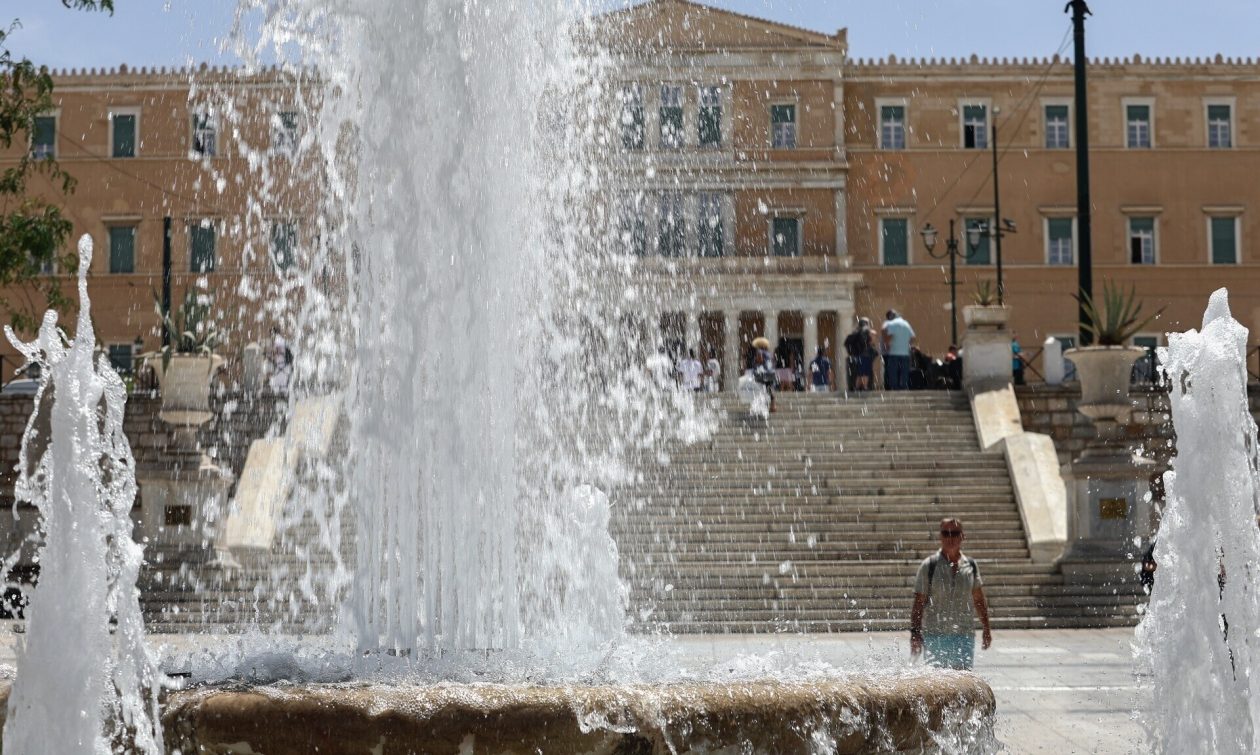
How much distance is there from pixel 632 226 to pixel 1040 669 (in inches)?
1140

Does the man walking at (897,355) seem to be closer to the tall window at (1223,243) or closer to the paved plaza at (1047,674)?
the paved plaza at (1047,674)

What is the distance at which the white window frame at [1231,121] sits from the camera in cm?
4309

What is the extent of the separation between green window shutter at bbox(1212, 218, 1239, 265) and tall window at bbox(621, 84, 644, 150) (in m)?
16.5

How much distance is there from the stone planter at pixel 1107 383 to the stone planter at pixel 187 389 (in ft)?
30.9

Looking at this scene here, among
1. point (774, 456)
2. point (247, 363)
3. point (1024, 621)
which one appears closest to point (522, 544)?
point (1024, 621)

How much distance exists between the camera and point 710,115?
4159 centimetres

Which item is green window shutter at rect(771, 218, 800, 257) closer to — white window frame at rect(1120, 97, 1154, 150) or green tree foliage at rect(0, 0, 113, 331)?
white window frame at rect(1120, 97, 1154, 150)

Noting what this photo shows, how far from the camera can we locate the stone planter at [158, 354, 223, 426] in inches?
639

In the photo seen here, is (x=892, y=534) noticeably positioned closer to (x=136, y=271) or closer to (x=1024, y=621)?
(x=1024, y=621)

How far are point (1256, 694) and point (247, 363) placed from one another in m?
18.0

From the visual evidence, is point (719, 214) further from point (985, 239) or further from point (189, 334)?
point (189, 334)

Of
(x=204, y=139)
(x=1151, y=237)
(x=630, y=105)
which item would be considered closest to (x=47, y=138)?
(x=204, y=139)

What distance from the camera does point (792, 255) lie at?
42.0 meters

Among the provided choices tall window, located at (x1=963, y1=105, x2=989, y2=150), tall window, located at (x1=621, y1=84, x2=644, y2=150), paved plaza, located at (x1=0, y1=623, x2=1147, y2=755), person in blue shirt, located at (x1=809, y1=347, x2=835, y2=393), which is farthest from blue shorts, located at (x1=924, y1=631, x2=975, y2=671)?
tall window, located at (x1=963, y1=105, x2=989, y2=150)
